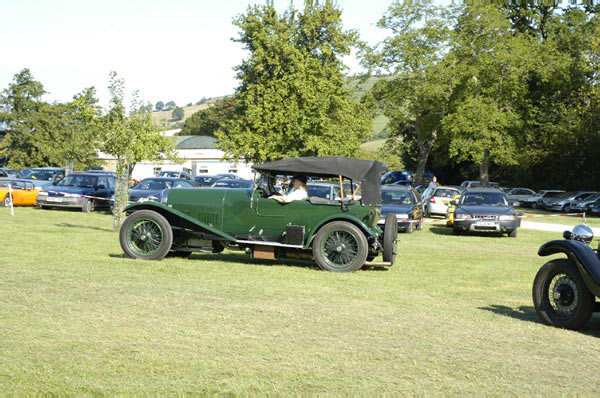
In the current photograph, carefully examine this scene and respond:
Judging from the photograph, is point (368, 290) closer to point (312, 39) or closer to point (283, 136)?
point (283, 136)

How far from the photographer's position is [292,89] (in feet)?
134

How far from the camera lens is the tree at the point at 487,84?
5194 centimetres

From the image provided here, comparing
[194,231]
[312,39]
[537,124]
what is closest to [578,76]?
[537,124]

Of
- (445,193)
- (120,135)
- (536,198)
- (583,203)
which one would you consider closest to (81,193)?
(120,135)

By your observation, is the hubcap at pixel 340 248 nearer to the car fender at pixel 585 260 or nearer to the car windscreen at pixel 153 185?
the car fender at pixel 585 260

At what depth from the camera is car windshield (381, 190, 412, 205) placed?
24734mm

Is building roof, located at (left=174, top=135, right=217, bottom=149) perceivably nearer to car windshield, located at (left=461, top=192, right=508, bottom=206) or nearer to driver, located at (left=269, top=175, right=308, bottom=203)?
car windshield, located at (left=461, top=192, right=508, bottom=206)

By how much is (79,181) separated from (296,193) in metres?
18.8

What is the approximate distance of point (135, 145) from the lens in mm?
22484

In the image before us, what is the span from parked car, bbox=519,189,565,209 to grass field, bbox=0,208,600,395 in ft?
134

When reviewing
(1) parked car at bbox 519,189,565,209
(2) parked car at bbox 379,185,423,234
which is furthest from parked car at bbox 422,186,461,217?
(1) parked car at bbox 519,189,565,209

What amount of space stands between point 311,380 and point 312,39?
43400mm

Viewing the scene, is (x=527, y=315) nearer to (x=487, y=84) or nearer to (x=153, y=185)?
(x=153, y=185)

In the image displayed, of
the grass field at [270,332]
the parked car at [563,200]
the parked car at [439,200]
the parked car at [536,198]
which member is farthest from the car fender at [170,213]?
the parked car at [536,198]
